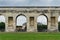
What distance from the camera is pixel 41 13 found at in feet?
112

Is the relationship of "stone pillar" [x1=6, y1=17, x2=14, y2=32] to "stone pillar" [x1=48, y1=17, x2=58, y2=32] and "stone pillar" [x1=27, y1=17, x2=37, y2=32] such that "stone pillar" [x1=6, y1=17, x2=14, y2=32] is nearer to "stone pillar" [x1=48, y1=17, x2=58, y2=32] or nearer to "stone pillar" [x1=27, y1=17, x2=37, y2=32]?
"stone pillar" [x1=27, y1=17, x2=37, y2=32]

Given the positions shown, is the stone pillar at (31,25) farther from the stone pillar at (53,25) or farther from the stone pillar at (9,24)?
the stone pillar at (9,24)

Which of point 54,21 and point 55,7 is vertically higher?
point 55,7

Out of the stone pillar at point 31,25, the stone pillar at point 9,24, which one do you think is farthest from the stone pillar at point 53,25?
the stone pillar at point 9,24

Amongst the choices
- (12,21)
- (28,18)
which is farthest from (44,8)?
(12,21)

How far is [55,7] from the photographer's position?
33.9 metres

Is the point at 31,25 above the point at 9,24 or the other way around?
the other way around

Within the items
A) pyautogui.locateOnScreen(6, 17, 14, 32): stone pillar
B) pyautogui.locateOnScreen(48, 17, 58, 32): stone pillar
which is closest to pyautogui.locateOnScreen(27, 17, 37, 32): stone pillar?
pyautogui.locateOnScreen(48, 17, 58, 32): stone pillar

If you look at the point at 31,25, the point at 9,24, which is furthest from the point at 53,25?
the point at 9,24

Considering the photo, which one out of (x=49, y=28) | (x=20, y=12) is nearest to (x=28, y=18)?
(x=20, y=12)

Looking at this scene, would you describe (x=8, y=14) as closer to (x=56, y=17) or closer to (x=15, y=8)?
(x=15, y=8)

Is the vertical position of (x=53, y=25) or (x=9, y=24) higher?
(x=9, y=24)

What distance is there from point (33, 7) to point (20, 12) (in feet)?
7.27

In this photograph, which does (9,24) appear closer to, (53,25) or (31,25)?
(31,25)
